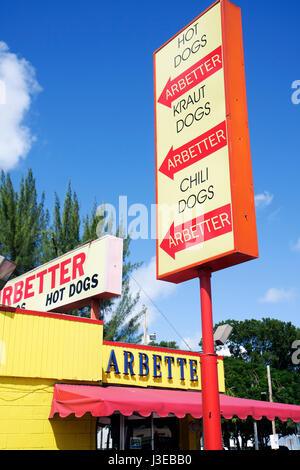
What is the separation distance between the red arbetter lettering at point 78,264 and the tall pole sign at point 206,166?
446 cm

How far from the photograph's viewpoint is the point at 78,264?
13.5 metres

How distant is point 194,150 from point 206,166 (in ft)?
1.56

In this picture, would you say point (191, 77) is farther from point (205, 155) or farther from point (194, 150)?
point (205, 155)

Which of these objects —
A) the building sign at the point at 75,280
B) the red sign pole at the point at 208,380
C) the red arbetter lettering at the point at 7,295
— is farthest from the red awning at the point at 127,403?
the red arbetter lettering at the point at 7,295

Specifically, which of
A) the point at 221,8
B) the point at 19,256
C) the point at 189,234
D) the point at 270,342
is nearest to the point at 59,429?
the point at 189,234

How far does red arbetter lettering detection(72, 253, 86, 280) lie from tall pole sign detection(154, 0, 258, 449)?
4.46 metres

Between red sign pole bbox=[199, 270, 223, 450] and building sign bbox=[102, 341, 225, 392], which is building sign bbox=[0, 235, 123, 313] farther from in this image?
red sign pole bbox=[199, 270, 223, 450]

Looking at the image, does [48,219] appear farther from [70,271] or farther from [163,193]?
[163,193]

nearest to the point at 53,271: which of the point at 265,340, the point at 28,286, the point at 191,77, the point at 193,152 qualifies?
the point at 28,286

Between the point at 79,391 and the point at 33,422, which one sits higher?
the point at 79,391

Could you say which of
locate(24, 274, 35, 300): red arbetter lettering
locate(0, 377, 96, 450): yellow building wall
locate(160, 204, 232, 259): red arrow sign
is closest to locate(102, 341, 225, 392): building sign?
locate(0, 377, 96, 450): yellow building wall

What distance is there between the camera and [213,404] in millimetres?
8031

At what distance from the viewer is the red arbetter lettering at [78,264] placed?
13.3 m

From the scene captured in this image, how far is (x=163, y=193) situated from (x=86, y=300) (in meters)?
4.88
